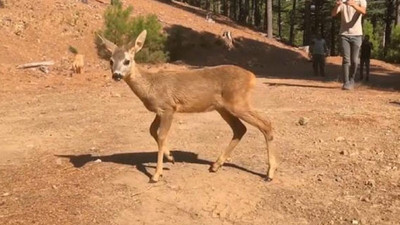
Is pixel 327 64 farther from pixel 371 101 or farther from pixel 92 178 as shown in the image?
pixel 92 178

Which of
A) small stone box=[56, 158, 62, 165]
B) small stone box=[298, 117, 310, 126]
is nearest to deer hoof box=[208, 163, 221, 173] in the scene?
small stone box=[56, 158, 62, 165]

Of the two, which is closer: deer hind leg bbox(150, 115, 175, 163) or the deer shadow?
deer hind leg bbox(150, 115, 175, 163)

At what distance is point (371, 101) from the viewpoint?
10.9 meters

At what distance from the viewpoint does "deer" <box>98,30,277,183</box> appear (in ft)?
21.0

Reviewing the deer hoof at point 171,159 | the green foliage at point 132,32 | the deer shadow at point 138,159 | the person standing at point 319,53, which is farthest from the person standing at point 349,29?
the green foliage at point 132,32

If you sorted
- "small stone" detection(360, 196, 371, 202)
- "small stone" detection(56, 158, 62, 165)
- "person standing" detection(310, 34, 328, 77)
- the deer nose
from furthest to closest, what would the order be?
1. "person standing" detection(310, 34, 328, 77)
2. "small stone" detection(56, 158, 62, 165)
3. the deer nose
4. "small stone" detection(360, 196, 371, 202)

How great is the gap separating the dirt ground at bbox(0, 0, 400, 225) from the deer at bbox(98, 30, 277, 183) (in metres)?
0.41

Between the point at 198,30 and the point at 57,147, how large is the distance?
873 inches

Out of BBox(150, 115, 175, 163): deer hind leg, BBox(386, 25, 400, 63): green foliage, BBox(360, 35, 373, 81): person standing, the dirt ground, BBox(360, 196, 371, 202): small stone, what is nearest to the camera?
the dirt ground

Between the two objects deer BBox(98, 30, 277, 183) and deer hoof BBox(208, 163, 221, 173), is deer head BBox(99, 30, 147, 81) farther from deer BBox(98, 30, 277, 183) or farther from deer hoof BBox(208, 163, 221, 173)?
deer hoof BBox(208, 163, 221, 173)

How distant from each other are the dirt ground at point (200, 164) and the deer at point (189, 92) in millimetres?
414

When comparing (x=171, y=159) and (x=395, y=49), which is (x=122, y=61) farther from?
(x=395, y=49)

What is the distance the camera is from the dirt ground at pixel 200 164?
224 inches

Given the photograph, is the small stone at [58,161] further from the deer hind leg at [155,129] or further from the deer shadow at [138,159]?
the deer hind leg at [155,129]
